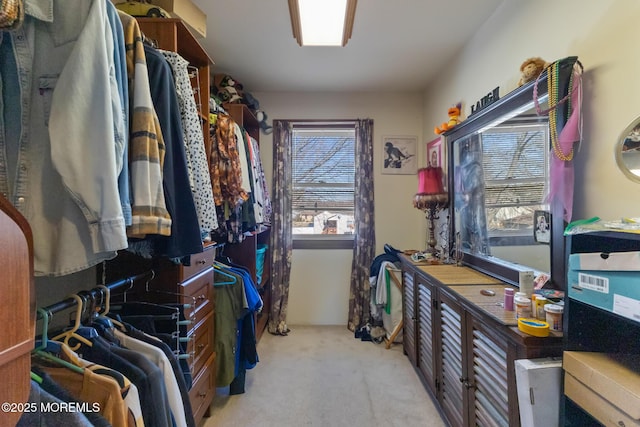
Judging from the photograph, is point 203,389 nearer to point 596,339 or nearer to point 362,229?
point 596,339

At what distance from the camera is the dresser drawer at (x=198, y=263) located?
1445mm

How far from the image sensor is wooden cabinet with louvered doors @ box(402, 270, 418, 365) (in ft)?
7.32

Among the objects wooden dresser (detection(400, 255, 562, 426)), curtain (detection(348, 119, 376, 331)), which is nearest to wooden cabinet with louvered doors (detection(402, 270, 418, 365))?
wooden dresser (detection(400, 255, 562, 426))

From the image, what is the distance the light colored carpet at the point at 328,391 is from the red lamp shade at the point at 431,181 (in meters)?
1.38

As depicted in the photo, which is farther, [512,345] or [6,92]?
[512,345]

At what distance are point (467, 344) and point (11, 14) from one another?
182cm

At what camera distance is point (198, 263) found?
1.58 m

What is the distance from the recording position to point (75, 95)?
0.71m

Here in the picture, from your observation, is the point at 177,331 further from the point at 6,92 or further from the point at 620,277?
the point at 620,277

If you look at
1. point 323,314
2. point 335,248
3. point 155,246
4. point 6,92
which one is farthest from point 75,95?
point 323,314

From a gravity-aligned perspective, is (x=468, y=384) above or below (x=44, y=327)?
below

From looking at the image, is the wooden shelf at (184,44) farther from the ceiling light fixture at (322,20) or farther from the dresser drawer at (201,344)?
the dresser drawer at (201,344)

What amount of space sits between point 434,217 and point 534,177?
1.18m

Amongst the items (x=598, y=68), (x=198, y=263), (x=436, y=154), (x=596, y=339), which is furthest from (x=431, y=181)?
(x=198, y=263)
